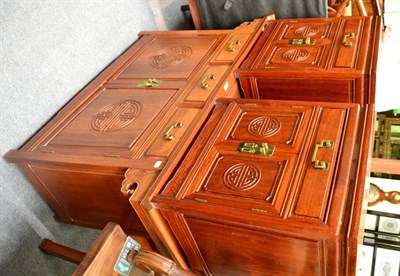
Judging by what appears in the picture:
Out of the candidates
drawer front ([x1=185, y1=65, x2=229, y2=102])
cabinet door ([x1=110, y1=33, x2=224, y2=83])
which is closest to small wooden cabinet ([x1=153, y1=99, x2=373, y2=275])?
drawer front ([x1=185, y1=65, x2=229, y2=102])

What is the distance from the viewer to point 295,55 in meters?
1.24

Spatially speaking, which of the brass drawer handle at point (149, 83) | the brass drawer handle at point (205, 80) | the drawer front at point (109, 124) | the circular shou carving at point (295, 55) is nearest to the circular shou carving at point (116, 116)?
the drawer front at point (109, 124)

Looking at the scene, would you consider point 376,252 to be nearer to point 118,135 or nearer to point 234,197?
point 234,197

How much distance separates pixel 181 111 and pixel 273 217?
0.50 meters

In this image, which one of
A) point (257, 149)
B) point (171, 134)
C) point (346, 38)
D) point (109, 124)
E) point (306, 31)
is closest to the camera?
point (257, 149)

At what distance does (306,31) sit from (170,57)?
0.56 m

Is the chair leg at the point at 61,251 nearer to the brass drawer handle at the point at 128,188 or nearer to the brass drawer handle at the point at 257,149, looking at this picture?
the brass drawer handle at the point at 128,188

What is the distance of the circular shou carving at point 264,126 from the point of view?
95cm

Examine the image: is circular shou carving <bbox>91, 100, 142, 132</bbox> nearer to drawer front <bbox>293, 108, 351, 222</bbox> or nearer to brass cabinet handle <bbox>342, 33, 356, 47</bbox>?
drawer front <bbox>293, 108, 351, 222</bbox>

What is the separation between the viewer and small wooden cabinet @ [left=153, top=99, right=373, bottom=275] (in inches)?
28.9

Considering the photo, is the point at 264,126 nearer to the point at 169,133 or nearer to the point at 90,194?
the point at 169,133

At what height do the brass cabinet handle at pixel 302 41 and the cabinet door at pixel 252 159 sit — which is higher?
the brass cabinet handle at pixel 302 41

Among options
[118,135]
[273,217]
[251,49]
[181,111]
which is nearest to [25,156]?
[118,135]

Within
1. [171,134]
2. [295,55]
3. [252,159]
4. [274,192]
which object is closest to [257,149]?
[252,159]
